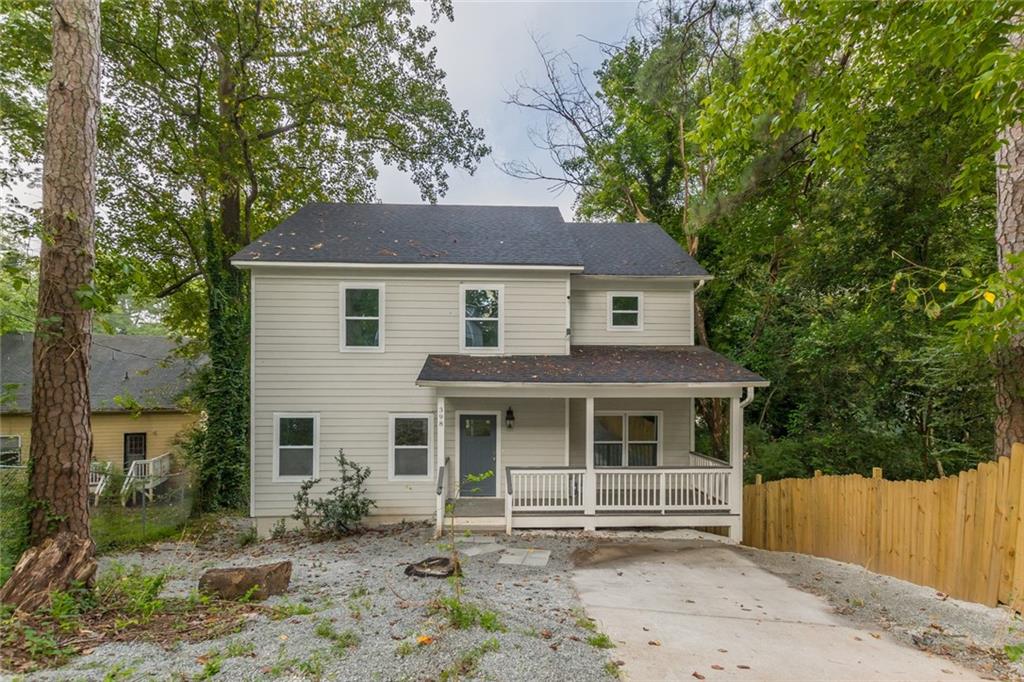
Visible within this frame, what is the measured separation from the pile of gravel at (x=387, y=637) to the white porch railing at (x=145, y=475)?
25.5 feet

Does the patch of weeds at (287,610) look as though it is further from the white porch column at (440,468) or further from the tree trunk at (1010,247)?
the tree trunk at (1010,247)

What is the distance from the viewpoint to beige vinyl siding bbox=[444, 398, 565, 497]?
9625 mm

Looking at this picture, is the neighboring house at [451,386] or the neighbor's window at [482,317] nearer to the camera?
the neighboring house at [451,386]

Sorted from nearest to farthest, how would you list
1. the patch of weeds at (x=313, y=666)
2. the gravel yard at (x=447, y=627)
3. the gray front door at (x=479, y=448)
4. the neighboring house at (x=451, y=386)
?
the patch of weeds at (x=313, y=666), the gravel yard at (x=447, y=627), the neighboring house at (x=451, y=386), the gray front door at (x=479, y=448)

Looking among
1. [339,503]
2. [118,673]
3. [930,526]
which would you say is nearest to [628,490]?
[930,526]

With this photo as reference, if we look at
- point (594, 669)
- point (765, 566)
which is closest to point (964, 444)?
point (765, 566)

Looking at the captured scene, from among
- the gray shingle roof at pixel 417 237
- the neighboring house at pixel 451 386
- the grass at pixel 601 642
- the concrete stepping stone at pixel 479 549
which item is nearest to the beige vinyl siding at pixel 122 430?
the neighboring house at pixel 451 386

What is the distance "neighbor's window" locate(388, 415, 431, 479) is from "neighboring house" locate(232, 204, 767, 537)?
0.10 feet

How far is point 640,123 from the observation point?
1576 cm

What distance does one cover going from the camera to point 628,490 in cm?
838

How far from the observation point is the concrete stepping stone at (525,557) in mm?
6547

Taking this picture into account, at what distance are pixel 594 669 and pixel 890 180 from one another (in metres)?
10.3

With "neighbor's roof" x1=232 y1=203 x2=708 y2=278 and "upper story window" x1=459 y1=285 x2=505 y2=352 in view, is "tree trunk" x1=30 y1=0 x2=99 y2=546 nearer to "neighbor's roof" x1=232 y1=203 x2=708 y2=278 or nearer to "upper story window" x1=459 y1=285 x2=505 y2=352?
"neighbor's roof" x1=232 y1=203 x2=708 y2=278

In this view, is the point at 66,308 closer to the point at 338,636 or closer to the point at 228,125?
the point at 338,636
